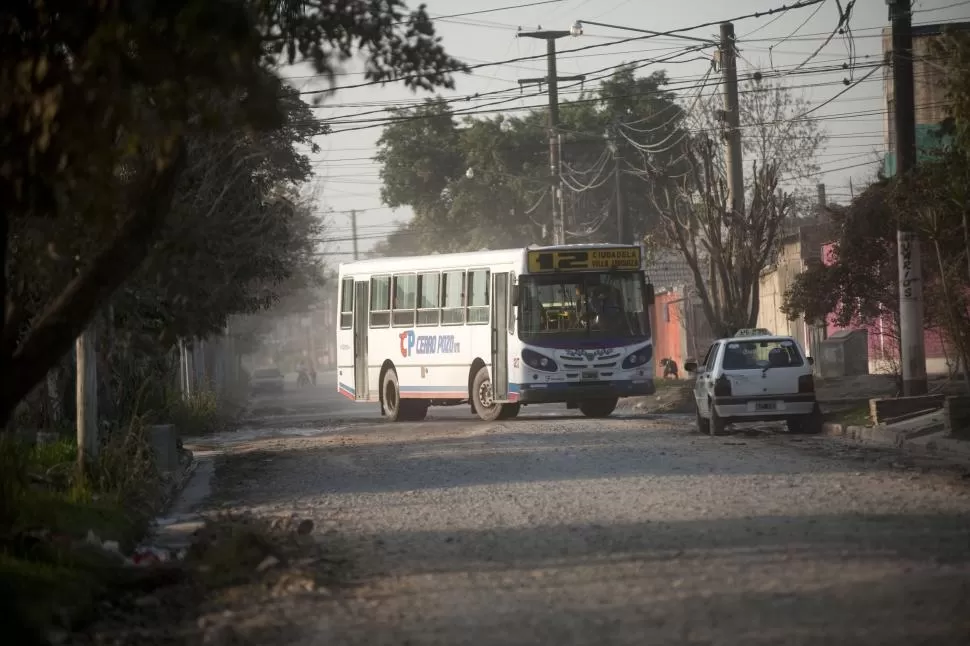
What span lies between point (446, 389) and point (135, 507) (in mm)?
16730

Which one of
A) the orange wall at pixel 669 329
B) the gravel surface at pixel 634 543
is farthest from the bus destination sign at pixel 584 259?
the orange wall at pixel 669 329

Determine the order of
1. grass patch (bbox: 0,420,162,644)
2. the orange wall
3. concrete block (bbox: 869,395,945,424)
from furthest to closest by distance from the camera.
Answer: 1. the orange wall
2. concrete block (bbox: 869,395,945,424)
3. grass patch (bbox: 0,420,162,644)

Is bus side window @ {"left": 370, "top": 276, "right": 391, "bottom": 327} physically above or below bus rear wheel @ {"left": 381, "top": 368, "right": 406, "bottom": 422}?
above

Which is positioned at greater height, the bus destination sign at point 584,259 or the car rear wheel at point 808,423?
the bus destination sign at point 584,259

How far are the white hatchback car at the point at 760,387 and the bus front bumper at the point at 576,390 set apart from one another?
199 inches

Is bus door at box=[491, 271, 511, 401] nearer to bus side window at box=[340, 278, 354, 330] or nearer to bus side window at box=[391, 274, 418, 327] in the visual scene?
bus side window at box=[391, 274, 418, 327]

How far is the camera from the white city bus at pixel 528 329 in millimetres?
28250

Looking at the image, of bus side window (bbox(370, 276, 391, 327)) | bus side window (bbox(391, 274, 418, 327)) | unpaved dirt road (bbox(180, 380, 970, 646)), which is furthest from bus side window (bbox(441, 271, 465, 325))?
unpaved dirt road (bbox(180, 380, 970, 646))

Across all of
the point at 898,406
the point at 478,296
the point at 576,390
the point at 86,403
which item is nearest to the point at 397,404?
the point at 478,296

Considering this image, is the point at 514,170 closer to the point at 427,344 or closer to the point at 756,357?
the point at 427,344

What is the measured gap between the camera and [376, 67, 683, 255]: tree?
218 ft

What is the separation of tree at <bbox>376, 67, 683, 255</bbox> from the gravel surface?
46.3 m

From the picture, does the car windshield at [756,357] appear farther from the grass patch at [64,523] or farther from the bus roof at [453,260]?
the grass patch at [64,523]

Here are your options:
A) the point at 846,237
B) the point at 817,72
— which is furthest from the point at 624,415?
the point at 817,72
